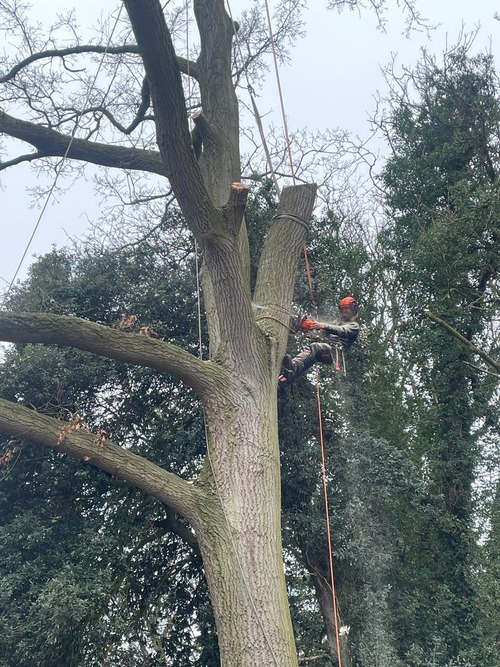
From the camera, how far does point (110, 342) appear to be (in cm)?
381

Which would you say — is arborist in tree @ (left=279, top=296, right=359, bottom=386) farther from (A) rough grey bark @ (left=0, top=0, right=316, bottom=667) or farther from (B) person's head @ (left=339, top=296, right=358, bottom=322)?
(A) rough grey bark @ (left=0, top=0, right=316, bottom=667)

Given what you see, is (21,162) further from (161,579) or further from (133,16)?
(161,579)

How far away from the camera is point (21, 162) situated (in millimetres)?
6039

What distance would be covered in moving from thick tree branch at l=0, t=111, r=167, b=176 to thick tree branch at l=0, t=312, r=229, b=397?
81.2 inches

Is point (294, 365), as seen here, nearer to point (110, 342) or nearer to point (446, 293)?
point (110, 342)

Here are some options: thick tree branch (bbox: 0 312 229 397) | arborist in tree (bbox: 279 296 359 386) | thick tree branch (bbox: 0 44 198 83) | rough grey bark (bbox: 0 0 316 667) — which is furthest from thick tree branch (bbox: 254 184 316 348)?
thick tree branch (bbox: 0 44 198 83)

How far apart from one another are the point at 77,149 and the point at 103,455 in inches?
117

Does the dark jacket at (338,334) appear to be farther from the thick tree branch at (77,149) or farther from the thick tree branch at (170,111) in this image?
the thick tree branch at (77,149)

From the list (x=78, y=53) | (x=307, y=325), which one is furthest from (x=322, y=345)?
(x=78, y=53)

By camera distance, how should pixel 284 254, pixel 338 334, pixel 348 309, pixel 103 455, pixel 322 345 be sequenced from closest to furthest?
pixel 103 455 < pixel 284 254 < pixel 322 345 < pixel 338 334 < pixel 348 309

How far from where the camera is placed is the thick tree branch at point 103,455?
3738 millimetres

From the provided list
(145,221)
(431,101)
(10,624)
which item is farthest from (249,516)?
(431,101)

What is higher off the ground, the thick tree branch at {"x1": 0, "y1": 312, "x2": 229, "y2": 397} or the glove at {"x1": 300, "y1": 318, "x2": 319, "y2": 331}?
the glove at {"x1": 300, "y1": 318, "x2": 319, "y2": 331}

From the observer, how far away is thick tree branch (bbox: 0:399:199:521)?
374 cm
